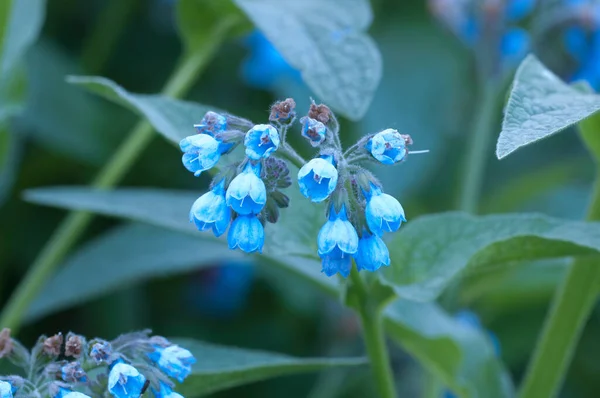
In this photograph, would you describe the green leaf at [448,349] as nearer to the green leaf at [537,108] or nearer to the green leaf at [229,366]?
the green leaf at [229,366]

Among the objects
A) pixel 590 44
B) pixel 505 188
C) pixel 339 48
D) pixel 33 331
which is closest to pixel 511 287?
pixel 505 188

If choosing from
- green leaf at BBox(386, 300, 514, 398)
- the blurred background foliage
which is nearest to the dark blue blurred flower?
the blurred background foliage

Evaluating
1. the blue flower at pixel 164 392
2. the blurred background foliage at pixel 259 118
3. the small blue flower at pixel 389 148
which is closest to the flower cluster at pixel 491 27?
the blurred background foliage at pixel 259 118

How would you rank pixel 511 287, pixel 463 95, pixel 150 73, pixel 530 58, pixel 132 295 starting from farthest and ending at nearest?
pixel 463 95 < pixel 150 73 < pixel 132 295 < pixel 511 287 < pixel 530 58

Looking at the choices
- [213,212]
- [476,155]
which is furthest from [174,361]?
[476,155]

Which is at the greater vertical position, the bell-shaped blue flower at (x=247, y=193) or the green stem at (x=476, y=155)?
the bell-shaped blue flower at (x=247, y=193)

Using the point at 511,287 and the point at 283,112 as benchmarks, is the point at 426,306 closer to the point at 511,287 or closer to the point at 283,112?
the point at 511,287
